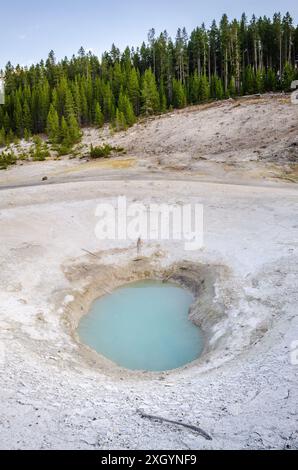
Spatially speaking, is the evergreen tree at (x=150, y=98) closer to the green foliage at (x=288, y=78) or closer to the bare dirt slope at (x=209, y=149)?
the bare dirt slope at (x=209, y=149)

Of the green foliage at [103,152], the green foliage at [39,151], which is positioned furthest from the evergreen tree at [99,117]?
the green foliage at [103,152]

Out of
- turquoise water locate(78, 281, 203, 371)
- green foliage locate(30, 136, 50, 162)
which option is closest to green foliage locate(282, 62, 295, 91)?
green foliage locate(30, 136, 50, 162)

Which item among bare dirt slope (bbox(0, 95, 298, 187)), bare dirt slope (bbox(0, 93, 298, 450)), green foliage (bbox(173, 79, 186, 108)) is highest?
green foliage (bbox(173, 79, 186, 108))

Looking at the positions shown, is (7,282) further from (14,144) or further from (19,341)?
(14,144)

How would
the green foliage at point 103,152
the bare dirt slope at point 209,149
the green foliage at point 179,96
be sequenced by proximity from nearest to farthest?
the bare dirt slope at point 209,149
the green foliage at point 103,152
the green foliage at point 179,96

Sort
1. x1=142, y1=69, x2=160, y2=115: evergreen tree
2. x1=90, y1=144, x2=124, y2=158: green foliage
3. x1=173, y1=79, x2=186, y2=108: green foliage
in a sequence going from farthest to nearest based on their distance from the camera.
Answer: x1=173, y1=79, x2=186, y2=108: green foliage < x1=142, y1=69, x2=160, y2=115: evergreen tree < x1=90, y1=144, x2=124, y2=158: green foliage

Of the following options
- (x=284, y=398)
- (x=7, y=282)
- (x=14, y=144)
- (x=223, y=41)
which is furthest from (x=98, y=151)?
(x=223, y=41)

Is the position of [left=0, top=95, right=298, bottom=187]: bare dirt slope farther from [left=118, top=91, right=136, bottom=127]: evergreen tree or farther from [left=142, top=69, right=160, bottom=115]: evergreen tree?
[left=142, top=69, right=160, bottom=115]: evergreen tree

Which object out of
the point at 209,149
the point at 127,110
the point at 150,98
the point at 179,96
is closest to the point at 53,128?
the point at 127,110

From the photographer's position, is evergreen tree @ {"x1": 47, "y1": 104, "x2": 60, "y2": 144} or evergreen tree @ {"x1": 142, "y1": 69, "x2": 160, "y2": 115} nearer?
evergreen tree @ {"x1": 47, "y1": 104, "x2": 60, "y2": 144}

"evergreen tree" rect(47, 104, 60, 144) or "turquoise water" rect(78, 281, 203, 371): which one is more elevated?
"evergreen tree" rect(47, 104, 60, 144)
